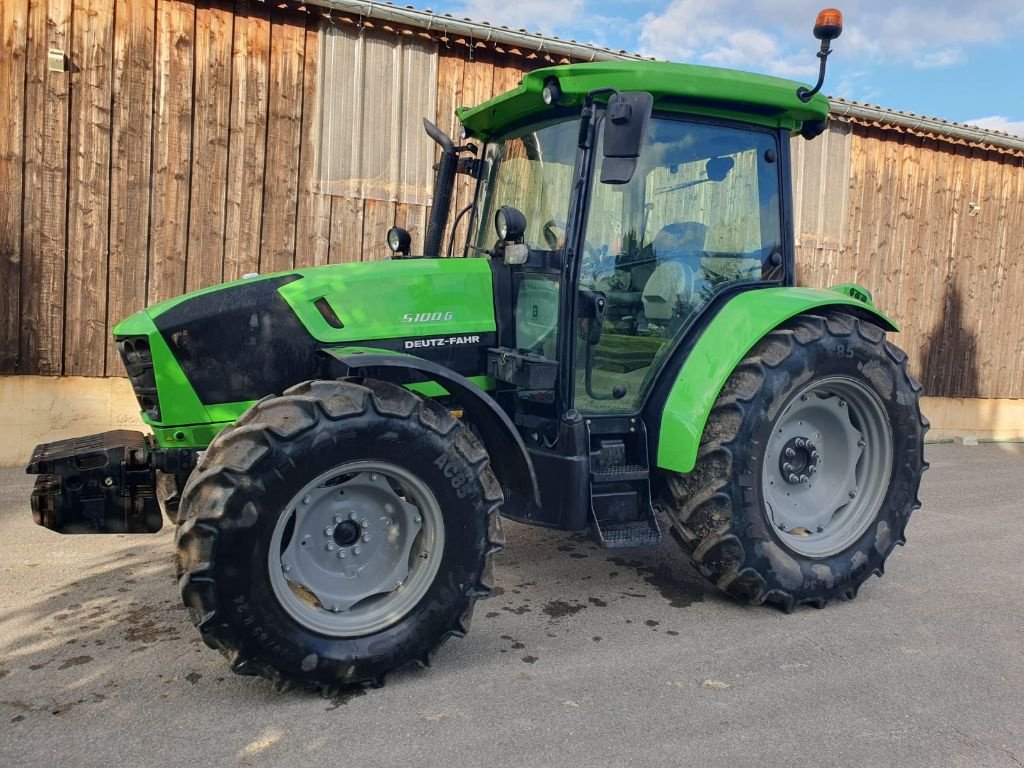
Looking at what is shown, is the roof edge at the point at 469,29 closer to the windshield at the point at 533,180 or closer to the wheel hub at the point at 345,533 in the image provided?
the windshield at the point at 533,180

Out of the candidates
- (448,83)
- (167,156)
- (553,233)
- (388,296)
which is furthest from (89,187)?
(553,233)

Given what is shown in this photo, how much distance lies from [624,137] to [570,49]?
4.97 m

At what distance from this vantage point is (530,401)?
3.90 metres

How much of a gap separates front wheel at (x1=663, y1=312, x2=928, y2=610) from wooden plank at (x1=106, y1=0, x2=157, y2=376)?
16.3ft

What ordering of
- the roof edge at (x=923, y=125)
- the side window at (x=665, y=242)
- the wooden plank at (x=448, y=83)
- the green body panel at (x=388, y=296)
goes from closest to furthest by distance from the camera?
the green body panel at (x=388, y=296) < the side window at (x=665, y=242) < the wooden plank at (x=448, y=83) < the roof edge at (x=923, y=125)

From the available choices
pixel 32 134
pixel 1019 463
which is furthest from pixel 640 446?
pixel 1019 463

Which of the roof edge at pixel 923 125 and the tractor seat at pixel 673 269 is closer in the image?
the tractor seat at pixel 673 269

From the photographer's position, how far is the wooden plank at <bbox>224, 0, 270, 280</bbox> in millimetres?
6871

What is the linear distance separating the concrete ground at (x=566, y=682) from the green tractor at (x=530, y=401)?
0.75 feet

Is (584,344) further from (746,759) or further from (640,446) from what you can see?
(746,759)

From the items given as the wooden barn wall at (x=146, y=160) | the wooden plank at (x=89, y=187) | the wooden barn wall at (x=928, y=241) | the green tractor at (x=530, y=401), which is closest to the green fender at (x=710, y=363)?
the green tractor at (x=530, y=401)

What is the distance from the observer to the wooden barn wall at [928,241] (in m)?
9.57

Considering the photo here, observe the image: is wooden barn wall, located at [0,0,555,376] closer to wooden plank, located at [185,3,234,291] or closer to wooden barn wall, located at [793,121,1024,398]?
wooden plank, located at [185,3,234,291]

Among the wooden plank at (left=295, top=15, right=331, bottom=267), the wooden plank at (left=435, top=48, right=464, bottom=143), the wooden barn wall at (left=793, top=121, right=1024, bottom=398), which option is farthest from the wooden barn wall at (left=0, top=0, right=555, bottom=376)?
the wooden barn wall at (left=793, top=121, right=1024, bottom=398)
